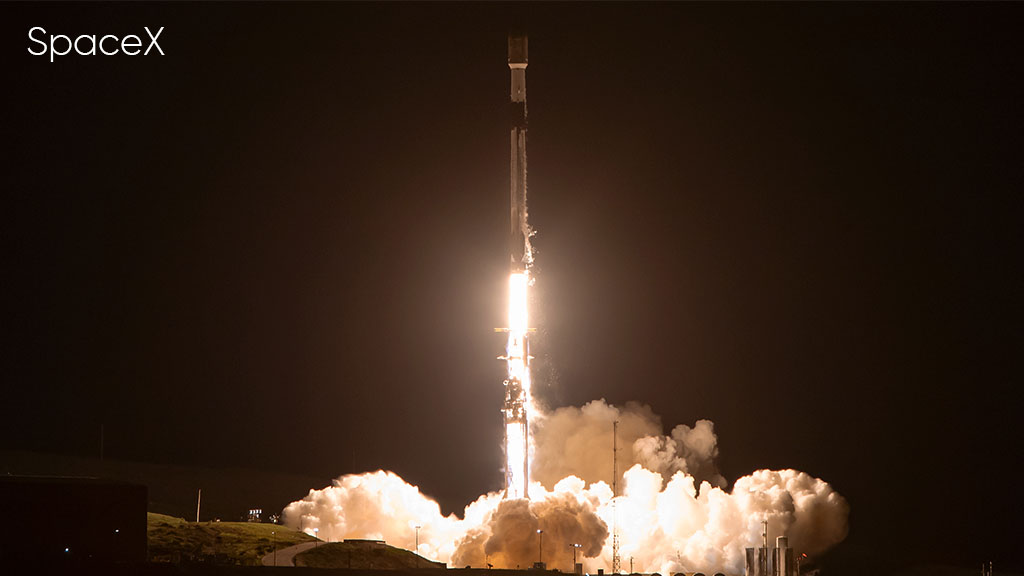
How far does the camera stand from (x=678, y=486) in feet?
441

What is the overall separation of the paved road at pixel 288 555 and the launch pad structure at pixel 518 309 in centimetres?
1455

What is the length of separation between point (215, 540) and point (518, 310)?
26910mm

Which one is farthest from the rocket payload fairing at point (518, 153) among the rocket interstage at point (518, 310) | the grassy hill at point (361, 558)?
the grassy hill at point (361, 558)

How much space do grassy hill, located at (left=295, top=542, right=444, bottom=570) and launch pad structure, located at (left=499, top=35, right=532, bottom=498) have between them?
9509 mm

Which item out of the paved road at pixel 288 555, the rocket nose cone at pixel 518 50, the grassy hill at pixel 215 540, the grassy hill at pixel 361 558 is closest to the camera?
the grassy hill at pixel 361 558

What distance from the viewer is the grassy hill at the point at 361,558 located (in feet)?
380

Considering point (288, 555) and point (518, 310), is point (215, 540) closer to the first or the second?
point (288, 555)

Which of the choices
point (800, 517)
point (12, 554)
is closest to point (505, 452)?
point (800, 517)

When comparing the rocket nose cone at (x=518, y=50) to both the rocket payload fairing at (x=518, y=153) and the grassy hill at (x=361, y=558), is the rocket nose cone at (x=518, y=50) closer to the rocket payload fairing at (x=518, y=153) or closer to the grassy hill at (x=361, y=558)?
the rocket payload fairing at (x=518, y=153)

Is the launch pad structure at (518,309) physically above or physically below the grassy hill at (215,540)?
above

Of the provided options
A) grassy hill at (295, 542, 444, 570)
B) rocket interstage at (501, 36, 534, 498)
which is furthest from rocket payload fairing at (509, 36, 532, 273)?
grassy hill at (295, 542, 444, 570)

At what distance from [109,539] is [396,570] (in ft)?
57.7

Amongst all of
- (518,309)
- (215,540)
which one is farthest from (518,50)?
(215,540)

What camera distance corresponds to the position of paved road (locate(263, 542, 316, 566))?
115938 millimetres
